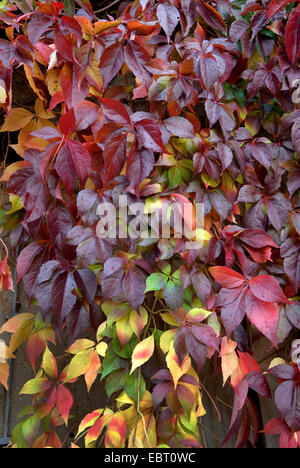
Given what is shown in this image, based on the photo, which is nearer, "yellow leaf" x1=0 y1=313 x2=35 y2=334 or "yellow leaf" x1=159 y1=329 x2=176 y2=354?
"yellow leaf" x1=159 y1=329 x2=176 y2=354

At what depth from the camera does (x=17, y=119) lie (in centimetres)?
97

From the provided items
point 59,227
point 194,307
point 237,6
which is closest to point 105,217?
point 59,227

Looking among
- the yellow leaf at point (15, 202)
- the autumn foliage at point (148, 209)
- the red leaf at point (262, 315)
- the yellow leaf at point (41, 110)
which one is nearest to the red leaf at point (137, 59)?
the autumn foliage at point (148, 209)

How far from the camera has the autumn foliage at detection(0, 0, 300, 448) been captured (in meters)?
0.79

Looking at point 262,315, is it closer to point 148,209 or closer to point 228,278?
point 228,278

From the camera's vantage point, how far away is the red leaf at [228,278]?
81 centimetres

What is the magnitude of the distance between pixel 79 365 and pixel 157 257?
0.86 ft

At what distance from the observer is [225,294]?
810 millimetres

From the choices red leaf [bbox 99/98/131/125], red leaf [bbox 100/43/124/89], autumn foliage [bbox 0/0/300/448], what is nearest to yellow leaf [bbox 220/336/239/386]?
autumn foliage [bbox 0/0/300/448]

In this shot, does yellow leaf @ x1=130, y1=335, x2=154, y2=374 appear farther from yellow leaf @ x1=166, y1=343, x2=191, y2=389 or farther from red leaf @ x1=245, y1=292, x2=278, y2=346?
red leaf @ x1=245, y1=292, x2=278, y2=346

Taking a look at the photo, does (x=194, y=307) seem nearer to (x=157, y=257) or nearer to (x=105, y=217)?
(x=157, y=257)

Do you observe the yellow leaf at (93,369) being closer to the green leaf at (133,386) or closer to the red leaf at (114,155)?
the green leaf at (133,386)

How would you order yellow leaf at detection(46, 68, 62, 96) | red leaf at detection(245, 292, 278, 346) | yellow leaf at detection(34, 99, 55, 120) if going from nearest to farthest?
1. red leaf at detection(245, 292, 278, 346)
2. yellow leaf at detection(46, 68, 62, 96)
3. yellow leaf at detection(34, 99, 55, 120)

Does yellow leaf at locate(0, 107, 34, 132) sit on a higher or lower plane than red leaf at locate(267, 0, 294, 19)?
lower
